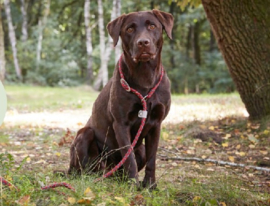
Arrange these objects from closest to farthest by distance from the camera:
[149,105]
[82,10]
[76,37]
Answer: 1. [149,105]
2. [82,10]
3. [76,37]

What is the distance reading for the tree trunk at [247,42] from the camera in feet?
21.2

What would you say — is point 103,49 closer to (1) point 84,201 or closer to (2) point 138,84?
(2) point 138,84

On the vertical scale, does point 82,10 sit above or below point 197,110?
above

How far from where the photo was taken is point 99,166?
4273mm

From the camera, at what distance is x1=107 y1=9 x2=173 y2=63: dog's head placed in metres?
3.45

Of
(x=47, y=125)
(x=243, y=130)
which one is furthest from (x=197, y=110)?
(x=47, y=125)

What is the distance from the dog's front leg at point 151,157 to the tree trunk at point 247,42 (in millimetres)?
3413

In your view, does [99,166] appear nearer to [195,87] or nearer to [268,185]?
[268,185]

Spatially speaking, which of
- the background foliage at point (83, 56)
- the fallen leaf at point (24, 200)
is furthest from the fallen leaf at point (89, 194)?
the background foliage at point (83, 56)

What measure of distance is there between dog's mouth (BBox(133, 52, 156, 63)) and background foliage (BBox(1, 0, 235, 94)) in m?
21.1

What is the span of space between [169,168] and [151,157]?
143 centimetres

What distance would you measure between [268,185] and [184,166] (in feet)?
3.93

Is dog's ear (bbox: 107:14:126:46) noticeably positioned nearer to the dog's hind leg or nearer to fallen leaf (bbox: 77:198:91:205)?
the dog's hind leg

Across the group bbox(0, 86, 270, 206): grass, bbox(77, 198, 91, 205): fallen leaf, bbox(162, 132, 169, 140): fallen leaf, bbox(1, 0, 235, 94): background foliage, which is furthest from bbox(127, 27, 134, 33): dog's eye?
bbox(1, 0, 235, 94): background foliage
